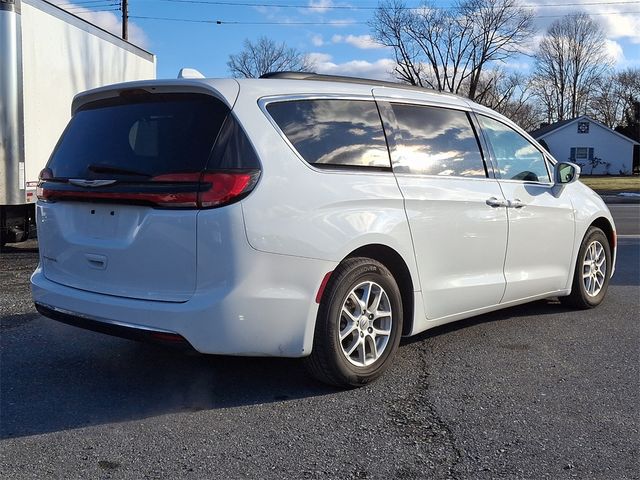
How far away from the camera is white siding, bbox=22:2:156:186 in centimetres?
866

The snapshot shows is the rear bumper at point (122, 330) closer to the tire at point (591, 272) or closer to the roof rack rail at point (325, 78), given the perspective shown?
the roof rack rail at point (325, 78)

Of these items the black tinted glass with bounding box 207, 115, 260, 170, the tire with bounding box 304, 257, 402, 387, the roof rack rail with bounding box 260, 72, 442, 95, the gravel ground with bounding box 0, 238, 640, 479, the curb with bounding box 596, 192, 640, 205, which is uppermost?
the roof rack rail with bounding box 260, 72, 442, 95

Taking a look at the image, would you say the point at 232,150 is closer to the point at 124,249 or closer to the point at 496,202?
the point at 124,249

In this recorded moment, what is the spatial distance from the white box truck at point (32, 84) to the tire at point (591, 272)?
22.5ft

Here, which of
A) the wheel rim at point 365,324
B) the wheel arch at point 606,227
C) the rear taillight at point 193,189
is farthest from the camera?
the wheel arch at point 606,227

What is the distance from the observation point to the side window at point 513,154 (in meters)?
5.06

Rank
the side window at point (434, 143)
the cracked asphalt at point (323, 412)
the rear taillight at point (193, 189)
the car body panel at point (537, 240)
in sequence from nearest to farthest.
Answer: the cracked asphalt at point (323, 412)
the rear taillight at point (193, 189)
the side window at point (434, 143)
the car body panel at point (537, 240)

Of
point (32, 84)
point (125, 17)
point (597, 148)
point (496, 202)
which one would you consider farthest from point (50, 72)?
point (597, 148)

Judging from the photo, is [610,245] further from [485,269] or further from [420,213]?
[420,213]

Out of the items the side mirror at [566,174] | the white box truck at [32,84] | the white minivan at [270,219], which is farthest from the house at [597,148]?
the white minivan at [270,219]

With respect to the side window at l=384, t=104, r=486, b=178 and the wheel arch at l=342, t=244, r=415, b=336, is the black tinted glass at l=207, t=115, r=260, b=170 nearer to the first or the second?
the wheel arch at l=342, t=244, r=415, b=336

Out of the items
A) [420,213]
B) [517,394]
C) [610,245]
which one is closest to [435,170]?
[420,213]

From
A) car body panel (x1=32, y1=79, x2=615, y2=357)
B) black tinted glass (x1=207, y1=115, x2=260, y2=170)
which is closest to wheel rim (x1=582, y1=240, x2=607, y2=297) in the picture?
car body panel (x1=32, y1=79, x2=615, y2=357)

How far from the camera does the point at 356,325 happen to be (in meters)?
3.90
